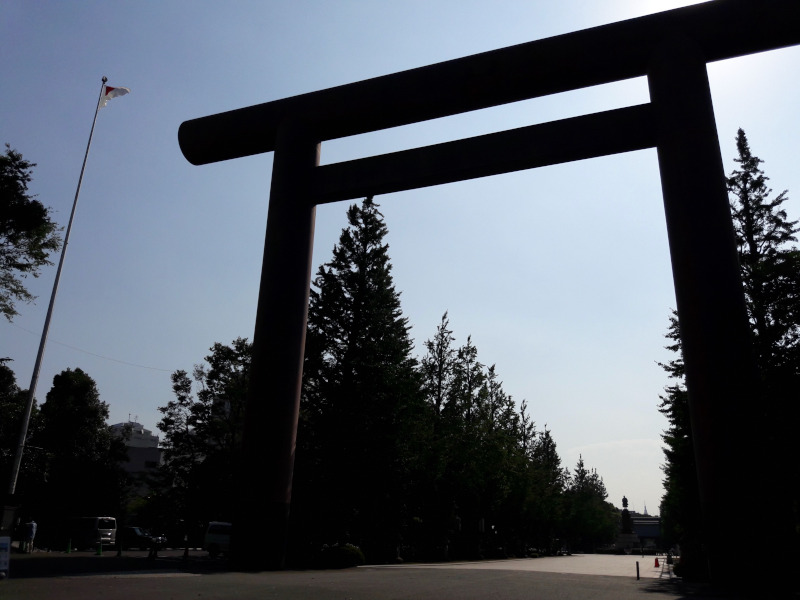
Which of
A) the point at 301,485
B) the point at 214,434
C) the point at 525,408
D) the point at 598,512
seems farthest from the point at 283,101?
the point at 598,512

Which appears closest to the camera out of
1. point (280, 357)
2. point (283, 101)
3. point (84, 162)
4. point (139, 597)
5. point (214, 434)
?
point (139, 597)

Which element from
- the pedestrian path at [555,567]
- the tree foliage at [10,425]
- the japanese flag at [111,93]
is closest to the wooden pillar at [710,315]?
the pedestrian path at [555,567]

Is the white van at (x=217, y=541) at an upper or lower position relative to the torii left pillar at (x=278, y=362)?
lower

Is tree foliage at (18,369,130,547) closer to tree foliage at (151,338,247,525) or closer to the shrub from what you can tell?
tree foliage at (151,338,247,525)

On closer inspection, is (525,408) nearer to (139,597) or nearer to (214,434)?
(214,434)

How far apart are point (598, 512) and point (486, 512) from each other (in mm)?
53662

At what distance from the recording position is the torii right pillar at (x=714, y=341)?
980 cm

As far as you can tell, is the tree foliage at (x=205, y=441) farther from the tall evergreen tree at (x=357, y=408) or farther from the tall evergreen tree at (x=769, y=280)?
the tall evergreen tree at (x=769, y=280)

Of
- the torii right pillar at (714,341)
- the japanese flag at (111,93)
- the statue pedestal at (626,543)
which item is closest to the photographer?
the torii right pillar at (714,341)

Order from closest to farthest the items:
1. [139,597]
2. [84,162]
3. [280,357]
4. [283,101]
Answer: [139,597] < [280,357] < [283,101] < [84,162]

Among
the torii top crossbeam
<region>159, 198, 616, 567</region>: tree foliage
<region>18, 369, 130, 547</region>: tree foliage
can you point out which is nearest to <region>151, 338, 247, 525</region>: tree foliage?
<region>159, 198, 616, 567</region>: tree foliage

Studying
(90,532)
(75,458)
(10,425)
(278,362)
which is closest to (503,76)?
(278,362)

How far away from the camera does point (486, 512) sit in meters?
41.5

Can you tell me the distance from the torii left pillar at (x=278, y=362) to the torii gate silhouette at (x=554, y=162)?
0.09 ft
